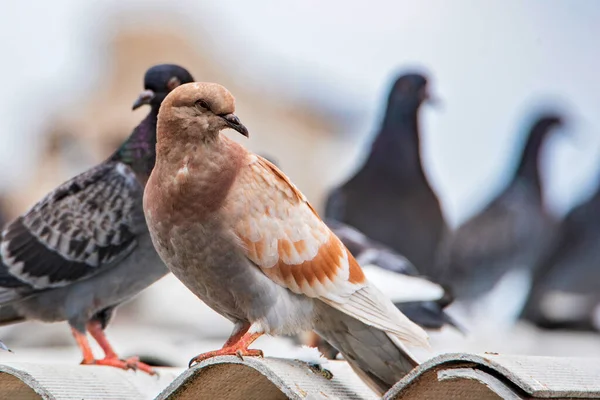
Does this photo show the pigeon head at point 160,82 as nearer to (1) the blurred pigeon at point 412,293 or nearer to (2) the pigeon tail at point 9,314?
(2) the pigeon tail at point 9,314

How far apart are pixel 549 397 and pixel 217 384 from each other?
1052 millimetres

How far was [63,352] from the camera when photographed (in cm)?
708

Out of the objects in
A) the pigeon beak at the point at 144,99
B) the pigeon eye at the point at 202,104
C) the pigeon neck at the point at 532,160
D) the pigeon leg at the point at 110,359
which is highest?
the pigeon neck at the point at 532,160

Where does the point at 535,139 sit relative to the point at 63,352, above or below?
above

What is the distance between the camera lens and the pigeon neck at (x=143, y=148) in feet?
14.6

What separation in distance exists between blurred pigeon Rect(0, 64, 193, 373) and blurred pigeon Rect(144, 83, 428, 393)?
928mm

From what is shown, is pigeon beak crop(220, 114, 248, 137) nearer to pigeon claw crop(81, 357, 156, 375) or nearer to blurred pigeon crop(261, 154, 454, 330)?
pigeon claw crop(81, 357, 156, 375)

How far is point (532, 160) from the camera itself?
545 inches

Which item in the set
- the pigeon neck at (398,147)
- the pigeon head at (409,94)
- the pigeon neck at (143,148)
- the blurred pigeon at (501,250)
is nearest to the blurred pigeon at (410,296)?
the pigeon neck at (143,148)

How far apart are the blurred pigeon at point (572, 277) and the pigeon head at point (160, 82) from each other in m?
6.69

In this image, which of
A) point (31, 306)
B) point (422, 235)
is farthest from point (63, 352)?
point (422, 235)

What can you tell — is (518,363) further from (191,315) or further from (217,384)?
(191,315)

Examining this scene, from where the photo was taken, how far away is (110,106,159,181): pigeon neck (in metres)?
4.45

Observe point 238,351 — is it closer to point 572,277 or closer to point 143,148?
point 143,148
